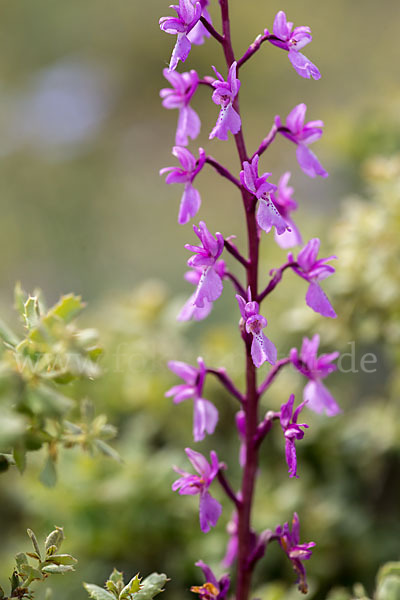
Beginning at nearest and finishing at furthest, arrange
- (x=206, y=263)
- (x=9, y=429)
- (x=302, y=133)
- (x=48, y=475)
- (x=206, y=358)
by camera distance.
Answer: (x=9, y=429), (x=48, y=475), (x=206, y=263), (x=302, y=133), (x=206, y=358)

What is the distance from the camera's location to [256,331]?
3.14ft

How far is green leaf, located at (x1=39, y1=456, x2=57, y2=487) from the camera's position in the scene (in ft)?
2.82

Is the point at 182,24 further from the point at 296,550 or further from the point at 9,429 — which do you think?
the point at 296,550

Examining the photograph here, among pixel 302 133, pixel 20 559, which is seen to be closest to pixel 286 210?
pixel 302 133

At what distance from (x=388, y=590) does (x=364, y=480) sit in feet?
2.80

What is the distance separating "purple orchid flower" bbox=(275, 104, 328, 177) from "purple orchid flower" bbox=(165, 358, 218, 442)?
1.17 feet

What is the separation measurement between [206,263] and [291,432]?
27 cm

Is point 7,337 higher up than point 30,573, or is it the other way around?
point 7,337

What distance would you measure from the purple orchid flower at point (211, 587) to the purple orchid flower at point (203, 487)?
77 mm

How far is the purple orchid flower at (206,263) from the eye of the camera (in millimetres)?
970

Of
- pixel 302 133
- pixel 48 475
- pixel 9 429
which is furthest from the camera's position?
pixel 302 133

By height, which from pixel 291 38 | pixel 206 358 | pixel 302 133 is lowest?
pixel 206 358

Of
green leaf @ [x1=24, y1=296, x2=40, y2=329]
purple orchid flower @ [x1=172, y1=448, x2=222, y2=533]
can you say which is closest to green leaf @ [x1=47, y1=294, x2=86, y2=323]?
green leaf @ [x1=24, y1=296, x2=40, y2=329]

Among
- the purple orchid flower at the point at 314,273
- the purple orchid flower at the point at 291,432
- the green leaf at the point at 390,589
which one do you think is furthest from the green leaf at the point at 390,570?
the purple orchid flower at the point at 314,273
